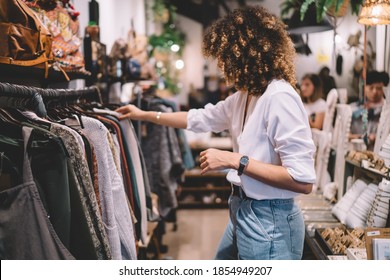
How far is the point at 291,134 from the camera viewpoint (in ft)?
4.73

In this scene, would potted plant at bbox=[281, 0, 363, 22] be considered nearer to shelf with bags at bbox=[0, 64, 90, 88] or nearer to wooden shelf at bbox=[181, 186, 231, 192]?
shelf with bags at bbox=[0, 64, 90, 88]

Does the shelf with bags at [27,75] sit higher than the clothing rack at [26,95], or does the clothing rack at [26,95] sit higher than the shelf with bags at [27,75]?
the shelf with bags at [27,75]

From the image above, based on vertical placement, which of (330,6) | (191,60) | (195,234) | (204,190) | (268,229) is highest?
(191,60)

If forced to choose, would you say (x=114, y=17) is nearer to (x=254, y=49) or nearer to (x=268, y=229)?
(x=254, y=49)

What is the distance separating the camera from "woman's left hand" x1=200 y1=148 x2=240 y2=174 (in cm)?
151

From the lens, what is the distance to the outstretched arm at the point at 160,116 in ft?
6.84

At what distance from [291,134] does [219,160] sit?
265mm

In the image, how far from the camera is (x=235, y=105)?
68.1 inches

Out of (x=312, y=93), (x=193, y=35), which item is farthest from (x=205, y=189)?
(x=193, y=35)

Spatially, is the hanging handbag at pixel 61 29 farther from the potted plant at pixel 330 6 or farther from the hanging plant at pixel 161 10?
the hanging plant at pixel 161 10

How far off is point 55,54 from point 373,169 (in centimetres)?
164

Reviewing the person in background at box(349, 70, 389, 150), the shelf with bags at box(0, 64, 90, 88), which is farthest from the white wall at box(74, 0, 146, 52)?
the person in background at box(349, 70, 389, 150)

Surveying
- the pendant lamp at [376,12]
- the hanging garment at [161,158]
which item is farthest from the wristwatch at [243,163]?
the hanging garment at [161,158]

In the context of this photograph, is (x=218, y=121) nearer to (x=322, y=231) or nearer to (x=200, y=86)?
(x=322, y=231)
